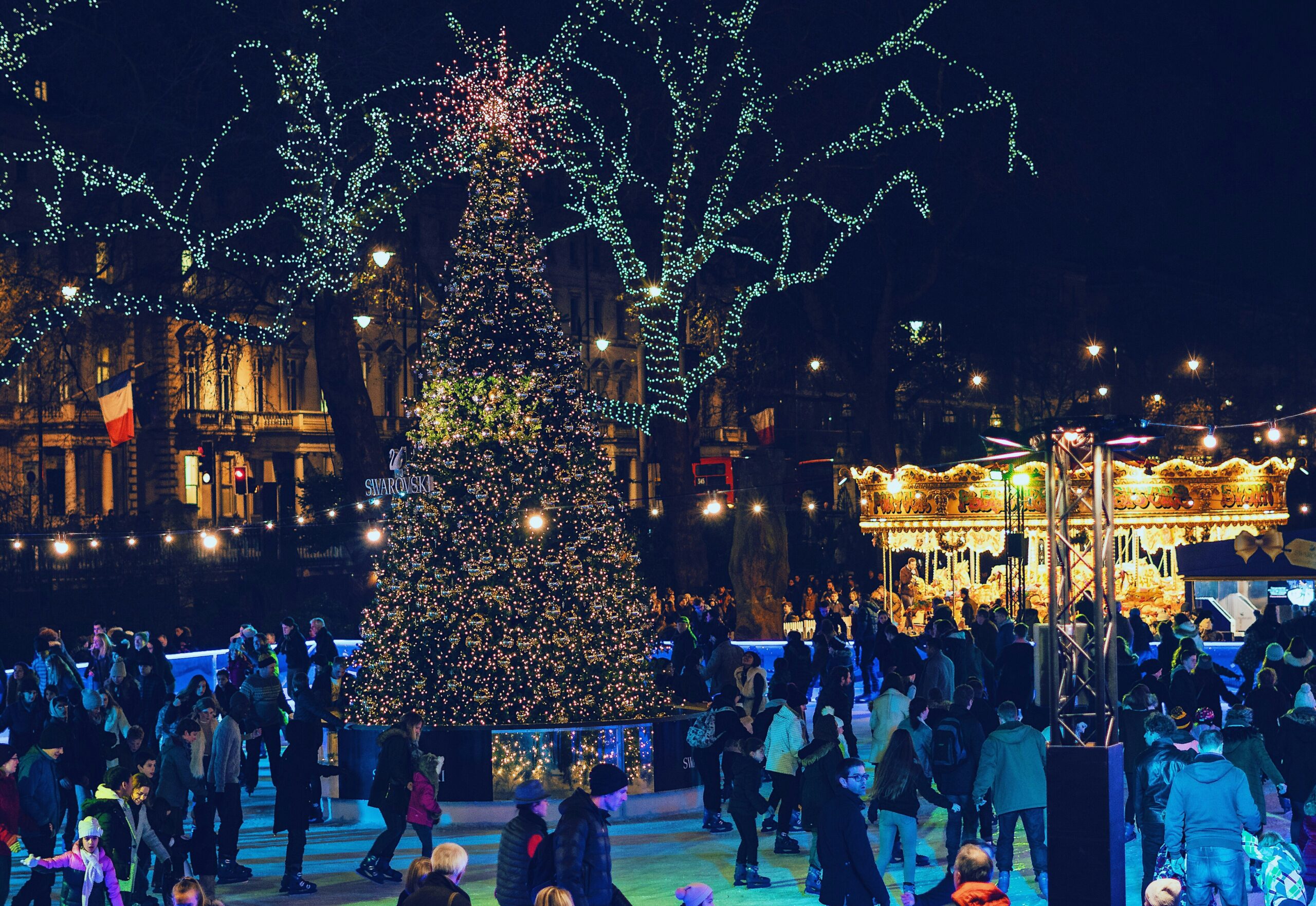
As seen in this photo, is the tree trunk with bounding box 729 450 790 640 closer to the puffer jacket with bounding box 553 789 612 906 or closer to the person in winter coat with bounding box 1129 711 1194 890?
the person in winter coat with bounding box 1129 711 1194 890

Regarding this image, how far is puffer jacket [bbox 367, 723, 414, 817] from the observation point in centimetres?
1259

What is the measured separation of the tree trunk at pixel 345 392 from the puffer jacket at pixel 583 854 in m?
25.0

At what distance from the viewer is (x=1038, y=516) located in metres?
29.7

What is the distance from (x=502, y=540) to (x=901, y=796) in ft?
20.2

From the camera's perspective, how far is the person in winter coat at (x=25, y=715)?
15695mm

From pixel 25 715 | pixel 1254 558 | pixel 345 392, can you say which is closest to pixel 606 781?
pixel 25 715

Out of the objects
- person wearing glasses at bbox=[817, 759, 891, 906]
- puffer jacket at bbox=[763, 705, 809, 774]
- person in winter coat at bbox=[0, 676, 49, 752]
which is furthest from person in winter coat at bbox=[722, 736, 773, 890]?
person in winter coat at bbox=[0, 676, 49, 752]

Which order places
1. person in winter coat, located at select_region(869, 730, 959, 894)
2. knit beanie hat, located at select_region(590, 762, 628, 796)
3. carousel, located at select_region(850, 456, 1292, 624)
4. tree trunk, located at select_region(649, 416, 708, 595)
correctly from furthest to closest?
tree trunk, located at select_region(649, 416, 708, 595) < carousel, located at select_region(850, 456, 1292, 624) < person in winter coat, located at select_region(869, 730, 959, 894) < knit beanie hat, located at select_region(590, 762, 628, 796)

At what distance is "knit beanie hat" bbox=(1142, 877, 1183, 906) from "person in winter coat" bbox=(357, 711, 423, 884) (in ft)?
22.3

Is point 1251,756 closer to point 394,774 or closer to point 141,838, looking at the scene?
point 394,774

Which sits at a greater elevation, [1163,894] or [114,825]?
[1163,894]

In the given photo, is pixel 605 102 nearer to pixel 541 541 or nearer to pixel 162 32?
pixel 162 32

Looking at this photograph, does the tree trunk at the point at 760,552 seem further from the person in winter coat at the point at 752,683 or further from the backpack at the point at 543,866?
the backpack at the point at 543,866

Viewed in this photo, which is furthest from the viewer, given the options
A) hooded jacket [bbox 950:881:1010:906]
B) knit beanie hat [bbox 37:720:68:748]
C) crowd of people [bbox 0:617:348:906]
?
knit beanie hat [bbox 37:720:68:748]
